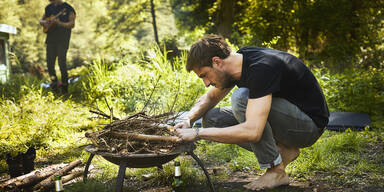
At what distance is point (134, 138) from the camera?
7.93ft

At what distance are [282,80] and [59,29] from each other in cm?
609

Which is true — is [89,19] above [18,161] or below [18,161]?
above

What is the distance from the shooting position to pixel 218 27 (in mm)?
10383

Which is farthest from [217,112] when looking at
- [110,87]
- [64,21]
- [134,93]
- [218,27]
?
[218,27]

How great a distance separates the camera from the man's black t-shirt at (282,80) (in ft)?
7.56

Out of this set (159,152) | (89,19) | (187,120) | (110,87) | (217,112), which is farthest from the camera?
(89,19)

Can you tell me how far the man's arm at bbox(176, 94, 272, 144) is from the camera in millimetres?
2275

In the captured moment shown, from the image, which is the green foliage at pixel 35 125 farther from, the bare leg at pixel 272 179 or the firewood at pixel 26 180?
the bare leg at pixel 272 179

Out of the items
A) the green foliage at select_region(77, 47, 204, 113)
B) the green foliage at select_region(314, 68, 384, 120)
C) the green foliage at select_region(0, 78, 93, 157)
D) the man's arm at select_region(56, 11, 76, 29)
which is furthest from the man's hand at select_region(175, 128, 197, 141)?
the man's arm at select_region(56, 11, 76, 29)

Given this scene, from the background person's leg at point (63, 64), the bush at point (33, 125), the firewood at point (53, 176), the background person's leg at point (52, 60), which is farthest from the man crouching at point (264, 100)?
the background person's leg at point (52, 60)

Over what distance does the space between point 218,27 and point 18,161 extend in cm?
825

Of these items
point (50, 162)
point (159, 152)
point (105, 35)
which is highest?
point (105, 35)

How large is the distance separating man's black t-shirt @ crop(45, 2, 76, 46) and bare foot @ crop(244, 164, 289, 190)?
6.01 meters

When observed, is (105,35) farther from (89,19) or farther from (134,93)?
(134,93)
